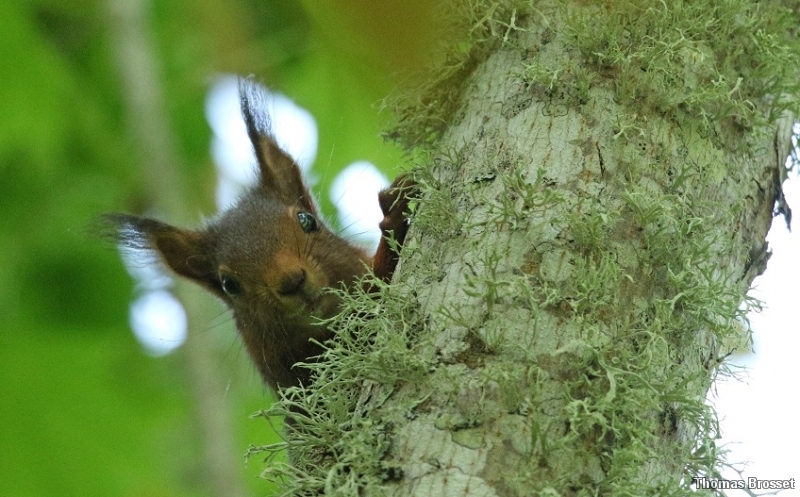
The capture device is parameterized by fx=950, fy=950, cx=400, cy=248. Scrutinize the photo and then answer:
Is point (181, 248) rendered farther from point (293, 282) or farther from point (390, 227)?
point (390, 227)

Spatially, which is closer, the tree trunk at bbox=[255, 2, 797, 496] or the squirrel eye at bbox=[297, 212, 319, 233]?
the tree trunk at bbox=[255, 2, 797, 496]

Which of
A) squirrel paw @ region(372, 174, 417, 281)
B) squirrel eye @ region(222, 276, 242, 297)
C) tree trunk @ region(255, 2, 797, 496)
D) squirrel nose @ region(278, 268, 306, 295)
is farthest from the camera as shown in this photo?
squirrel eye @ region(222, 276, 242, 297)

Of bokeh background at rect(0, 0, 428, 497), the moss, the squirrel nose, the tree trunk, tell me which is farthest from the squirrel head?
the tree trunk

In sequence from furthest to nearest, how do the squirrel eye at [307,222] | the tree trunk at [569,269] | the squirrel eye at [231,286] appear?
the squirrel eye at [307,222]
the squirrel eye at [231,286]
the tree trunk at [569,269]

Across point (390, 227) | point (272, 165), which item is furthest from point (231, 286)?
point (390, 227)

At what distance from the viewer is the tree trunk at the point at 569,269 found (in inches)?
72.6

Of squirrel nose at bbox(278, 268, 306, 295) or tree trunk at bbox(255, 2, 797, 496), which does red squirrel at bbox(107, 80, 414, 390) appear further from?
tree trunk at bbox(255, 2, 797, 496)

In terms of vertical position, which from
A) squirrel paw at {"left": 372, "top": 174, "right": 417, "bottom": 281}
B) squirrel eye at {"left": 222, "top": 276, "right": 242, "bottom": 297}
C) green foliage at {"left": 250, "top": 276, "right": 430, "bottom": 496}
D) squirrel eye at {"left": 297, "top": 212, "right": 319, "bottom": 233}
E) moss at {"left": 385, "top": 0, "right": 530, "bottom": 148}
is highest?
squirrel eye at {"left": 297, "top": 212, "right": 319, "bottom": 233}

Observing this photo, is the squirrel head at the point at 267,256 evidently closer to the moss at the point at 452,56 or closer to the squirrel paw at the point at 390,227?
the squirrel paw at the point at 390,227

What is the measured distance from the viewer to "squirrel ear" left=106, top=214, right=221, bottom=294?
3992mm

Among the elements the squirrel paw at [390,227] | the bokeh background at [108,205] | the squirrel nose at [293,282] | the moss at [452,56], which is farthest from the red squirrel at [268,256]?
the moss at [452,56]

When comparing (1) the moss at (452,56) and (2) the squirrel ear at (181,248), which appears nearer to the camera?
(1) the moss at (452,56)

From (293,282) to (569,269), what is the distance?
1735 mm

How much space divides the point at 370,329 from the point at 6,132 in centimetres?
180
